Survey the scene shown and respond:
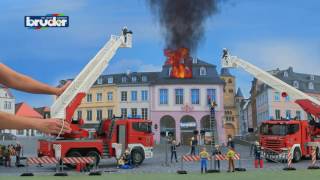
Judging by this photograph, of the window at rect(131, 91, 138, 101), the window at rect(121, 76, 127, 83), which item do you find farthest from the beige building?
the window at rect(131, 91, 138, 101)

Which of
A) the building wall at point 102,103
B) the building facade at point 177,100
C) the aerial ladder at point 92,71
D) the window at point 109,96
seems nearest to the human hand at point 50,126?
the aerial ladder at point 92,71

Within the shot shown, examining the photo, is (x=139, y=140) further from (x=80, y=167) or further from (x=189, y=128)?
(x=189, y=128)

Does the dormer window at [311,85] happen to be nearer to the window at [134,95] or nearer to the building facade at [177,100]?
the building facade at [177,100]

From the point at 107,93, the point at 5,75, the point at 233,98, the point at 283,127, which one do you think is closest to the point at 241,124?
the point at 233,98

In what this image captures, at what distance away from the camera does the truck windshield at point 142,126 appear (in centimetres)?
2988

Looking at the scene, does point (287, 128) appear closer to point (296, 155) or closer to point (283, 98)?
point (296, 155)

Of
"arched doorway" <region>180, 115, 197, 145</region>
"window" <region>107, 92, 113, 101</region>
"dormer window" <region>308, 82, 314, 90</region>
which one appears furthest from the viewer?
"dormer window" <region>308, 82, 314, 90</region>

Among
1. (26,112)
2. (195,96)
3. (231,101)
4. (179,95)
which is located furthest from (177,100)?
(26,112)

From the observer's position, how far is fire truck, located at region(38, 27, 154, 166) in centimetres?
2605

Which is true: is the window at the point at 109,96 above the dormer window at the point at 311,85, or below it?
below

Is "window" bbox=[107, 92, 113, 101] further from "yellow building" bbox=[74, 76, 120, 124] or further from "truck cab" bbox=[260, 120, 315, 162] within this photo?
"truck cab" bbox=[260, 120, 315, 162]

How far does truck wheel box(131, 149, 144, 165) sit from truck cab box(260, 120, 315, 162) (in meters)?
8.59

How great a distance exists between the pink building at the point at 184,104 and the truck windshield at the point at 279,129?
43.5m

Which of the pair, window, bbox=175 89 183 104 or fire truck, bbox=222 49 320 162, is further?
window, bbox=175 89 183 104
